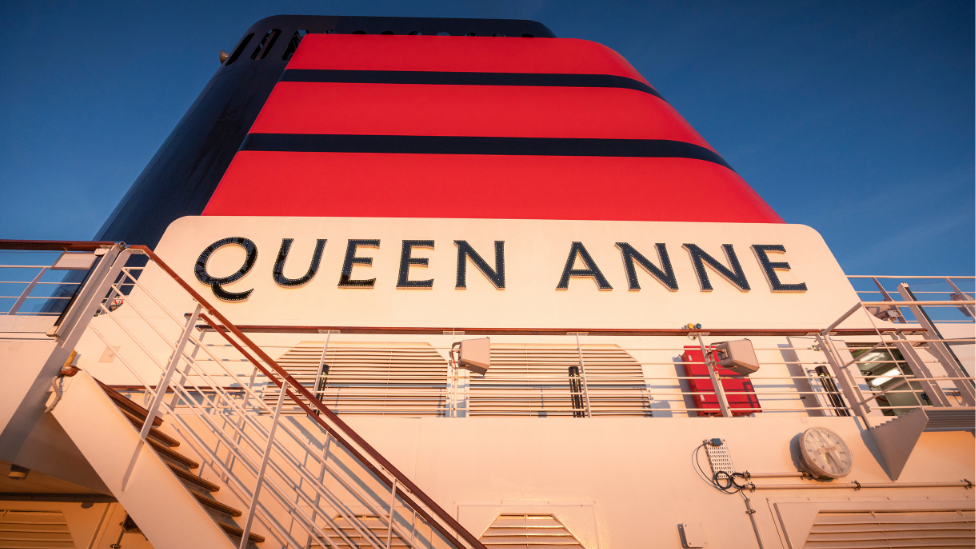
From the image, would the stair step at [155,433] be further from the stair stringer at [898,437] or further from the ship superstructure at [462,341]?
the stair stringer at [898,437]

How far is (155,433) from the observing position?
6.18 ft

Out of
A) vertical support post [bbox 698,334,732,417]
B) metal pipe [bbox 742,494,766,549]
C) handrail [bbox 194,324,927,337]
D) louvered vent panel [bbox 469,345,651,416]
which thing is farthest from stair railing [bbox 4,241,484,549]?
vertical support post [bbox 698,334,732,417]

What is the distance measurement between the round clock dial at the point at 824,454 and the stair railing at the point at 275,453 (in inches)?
69.3

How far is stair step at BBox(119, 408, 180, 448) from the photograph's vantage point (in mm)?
1783

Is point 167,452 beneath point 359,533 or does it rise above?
above

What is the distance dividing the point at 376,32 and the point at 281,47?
1.63 m

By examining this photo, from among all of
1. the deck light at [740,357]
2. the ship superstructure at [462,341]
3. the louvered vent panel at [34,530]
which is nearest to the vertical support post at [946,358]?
the ship superstructure at [462,341]

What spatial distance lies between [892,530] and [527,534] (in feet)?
5.80

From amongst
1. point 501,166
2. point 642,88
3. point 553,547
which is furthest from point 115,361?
point 642,88

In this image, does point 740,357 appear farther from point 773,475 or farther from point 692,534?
point 692,534

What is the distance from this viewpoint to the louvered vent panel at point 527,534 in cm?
212

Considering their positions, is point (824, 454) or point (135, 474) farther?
point (824, 454)

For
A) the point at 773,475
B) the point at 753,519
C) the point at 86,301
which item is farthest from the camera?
the point at 773,475

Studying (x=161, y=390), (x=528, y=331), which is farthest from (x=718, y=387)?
(x=161, y=390)
